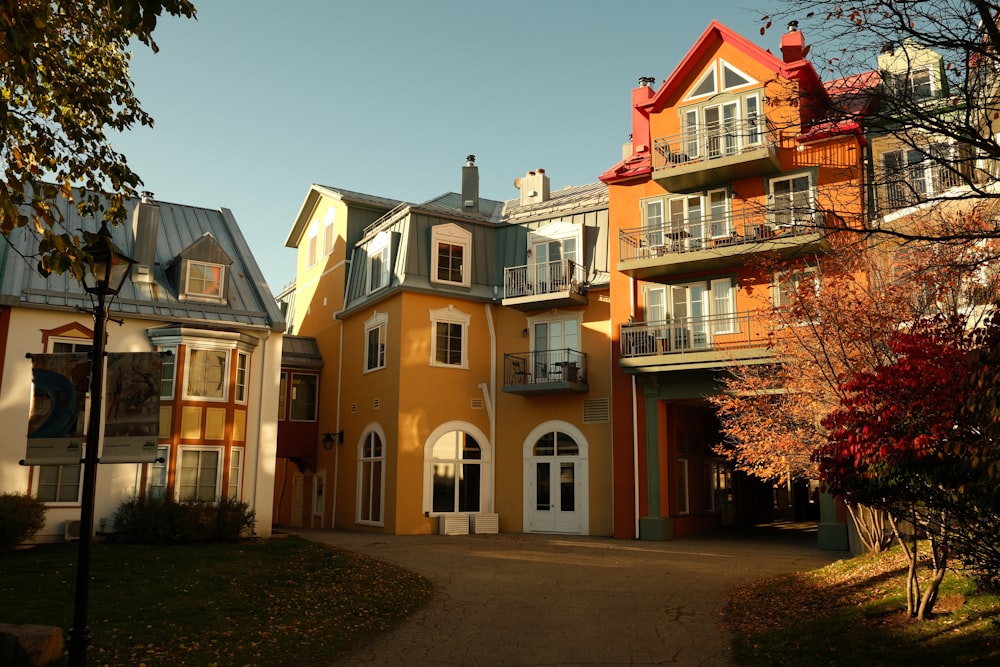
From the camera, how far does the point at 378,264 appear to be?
26.4 m

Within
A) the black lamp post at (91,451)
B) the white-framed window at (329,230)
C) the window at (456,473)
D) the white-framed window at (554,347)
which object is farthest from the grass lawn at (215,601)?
the white-framed window at (329,230)

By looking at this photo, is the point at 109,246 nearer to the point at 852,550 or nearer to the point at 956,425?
the point at 956,425

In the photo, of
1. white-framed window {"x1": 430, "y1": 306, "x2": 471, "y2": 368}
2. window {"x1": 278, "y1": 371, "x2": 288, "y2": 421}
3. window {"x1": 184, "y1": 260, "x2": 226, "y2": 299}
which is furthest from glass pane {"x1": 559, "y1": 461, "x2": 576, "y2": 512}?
window {"x1": 184, "y1": 260, "x2": 226, "y2": 299}

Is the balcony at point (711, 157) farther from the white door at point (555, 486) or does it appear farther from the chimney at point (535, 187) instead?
the white door at point (555, 486)

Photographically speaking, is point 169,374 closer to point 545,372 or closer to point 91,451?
point 545,372

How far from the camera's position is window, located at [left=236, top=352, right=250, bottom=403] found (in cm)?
2136

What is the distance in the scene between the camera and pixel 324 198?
30547 millimetres

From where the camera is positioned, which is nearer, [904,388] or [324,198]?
[904,388]

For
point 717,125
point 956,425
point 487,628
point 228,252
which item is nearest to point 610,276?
point 717,125

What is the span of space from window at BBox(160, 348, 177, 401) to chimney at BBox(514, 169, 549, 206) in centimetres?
1323

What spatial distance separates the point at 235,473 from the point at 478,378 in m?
7.58

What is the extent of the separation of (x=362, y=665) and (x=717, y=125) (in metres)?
17.0

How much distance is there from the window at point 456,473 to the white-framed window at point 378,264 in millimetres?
5114

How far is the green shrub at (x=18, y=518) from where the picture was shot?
16578 mm
